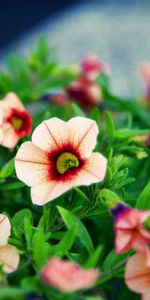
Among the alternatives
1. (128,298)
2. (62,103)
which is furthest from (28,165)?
(62,103)

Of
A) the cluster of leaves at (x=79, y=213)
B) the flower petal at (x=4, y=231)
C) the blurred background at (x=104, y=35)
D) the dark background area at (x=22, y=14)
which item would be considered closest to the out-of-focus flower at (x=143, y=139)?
the cluster of leaves at (x=79, y=213)

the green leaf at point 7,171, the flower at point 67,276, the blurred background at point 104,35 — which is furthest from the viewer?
the blurred background at point 104,35

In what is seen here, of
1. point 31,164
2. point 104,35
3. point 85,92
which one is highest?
point 31,164

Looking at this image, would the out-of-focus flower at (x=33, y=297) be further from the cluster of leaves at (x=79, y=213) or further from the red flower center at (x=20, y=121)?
the red flower center at (x=20, y=121)

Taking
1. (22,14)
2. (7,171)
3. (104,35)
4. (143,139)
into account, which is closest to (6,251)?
(7,171)

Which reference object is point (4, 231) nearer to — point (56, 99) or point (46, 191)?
point (46, 191)

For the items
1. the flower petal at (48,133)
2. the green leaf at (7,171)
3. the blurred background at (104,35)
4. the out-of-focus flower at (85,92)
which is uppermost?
the flower petal at (48,133)

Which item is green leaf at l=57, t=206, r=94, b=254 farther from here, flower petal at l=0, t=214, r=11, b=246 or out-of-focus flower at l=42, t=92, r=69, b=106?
out-of-focus flower at l=42, t=92, r=69, b=106
